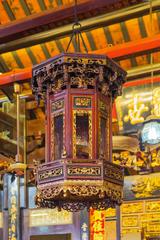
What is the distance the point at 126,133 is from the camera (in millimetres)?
6992

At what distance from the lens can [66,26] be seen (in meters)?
6.25

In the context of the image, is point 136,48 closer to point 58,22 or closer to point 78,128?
point 58,22

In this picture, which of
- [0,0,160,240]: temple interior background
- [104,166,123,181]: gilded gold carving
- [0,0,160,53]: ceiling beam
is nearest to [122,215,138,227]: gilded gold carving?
[0,0,160,240]: temple interior background

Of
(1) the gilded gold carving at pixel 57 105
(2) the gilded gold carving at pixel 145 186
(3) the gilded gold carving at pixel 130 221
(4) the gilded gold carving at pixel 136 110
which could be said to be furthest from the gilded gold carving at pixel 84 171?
(3) the gilded gold carving at pixel 130 221

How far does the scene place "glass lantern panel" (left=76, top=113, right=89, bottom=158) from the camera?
11.8ft

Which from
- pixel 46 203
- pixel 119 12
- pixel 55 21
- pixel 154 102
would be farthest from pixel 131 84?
pixel 46 203

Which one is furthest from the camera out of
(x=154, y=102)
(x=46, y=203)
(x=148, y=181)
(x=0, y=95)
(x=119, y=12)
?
(x=0, y=95)

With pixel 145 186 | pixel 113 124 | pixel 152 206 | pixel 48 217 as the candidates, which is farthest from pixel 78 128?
pixel 152 206

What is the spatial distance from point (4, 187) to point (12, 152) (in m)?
0.50

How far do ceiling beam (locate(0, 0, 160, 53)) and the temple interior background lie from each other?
0.01 metres

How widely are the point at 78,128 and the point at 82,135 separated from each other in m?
0.05

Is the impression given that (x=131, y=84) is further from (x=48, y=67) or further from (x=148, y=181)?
(x=48, y=67)

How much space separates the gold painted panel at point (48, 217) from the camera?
7238mm

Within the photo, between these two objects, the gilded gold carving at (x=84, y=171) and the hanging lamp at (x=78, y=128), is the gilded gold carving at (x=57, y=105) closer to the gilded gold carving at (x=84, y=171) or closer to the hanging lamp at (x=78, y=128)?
the hanging lamp at (x=78, y=128)
